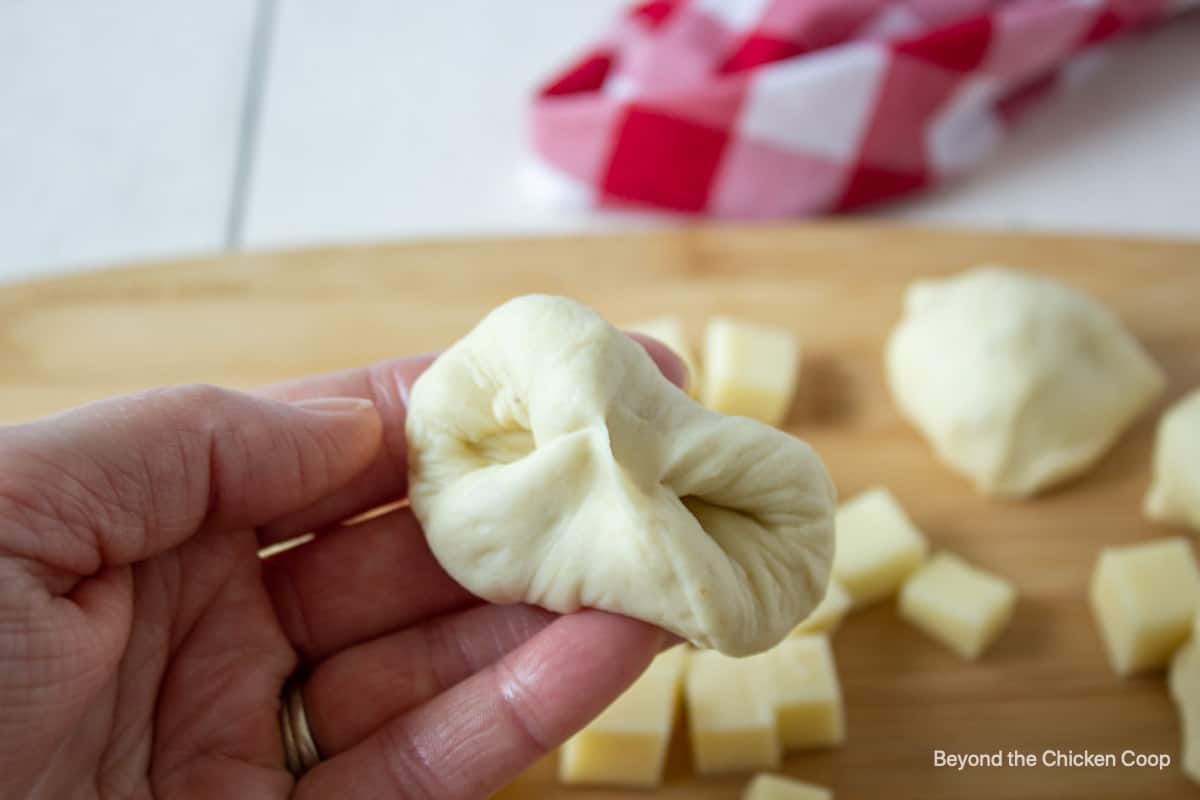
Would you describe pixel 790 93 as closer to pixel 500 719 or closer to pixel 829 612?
pixel 829 612

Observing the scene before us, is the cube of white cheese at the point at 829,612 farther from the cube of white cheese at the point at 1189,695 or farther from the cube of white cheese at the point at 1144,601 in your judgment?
the cube of white cheese at the point at 1189,695

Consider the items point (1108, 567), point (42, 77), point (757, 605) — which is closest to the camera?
point (757, 605)

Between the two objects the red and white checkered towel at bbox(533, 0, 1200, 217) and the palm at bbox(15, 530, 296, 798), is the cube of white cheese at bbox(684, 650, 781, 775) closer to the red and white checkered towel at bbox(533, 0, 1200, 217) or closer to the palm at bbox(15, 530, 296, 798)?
the palm at bbox(15, 530, 296, 798)

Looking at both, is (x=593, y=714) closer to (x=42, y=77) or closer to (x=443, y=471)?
(x=443, y=471)

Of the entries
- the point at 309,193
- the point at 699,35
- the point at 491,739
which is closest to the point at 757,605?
the point at 491,739

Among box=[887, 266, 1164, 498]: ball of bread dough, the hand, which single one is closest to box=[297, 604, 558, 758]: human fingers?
the hand

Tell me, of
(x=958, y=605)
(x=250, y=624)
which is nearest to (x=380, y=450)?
(x=250, y=624)
